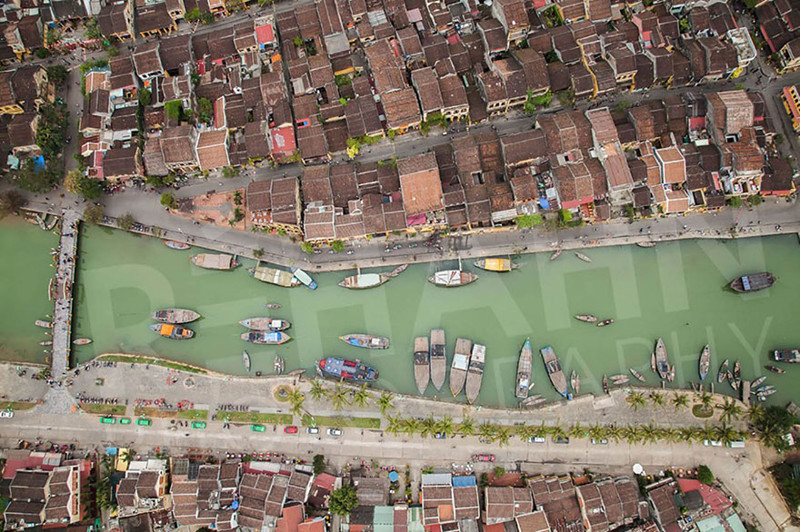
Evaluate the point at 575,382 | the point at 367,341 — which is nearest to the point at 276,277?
the point at 367,341

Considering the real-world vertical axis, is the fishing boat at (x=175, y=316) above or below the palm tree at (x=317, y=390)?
above

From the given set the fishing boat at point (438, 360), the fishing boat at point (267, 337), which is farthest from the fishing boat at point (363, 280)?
the fishing boat at point (267, 337)

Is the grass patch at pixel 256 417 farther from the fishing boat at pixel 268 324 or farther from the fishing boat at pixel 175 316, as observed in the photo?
the fishing boat at pixel 175 316

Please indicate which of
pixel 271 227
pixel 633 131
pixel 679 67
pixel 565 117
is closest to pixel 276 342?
pixel 271 227

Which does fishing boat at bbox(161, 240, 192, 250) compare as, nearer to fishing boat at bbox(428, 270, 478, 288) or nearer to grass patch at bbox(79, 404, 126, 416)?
grass patch at bbox(79, 404, 126, 416)

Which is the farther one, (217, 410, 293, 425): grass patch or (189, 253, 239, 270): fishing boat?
(189, 253, 239, 270): fishing boat

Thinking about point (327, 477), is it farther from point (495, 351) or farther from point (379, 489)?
point (495, 351)

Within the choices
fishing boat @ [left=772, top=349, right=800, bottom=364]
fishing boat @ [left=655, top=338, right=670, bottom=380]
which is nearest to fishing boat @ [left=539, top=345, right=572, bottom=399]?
fishing boat @ [left=655, top=338, right=670, bottom=380]
